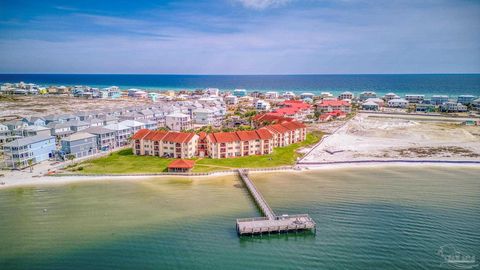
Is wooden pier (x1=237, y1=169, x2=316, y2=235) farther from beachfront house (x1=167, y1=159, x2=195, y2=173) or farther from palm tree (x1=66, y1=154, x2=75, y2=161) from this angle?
palm tree (x1=66, y1=154, x2=75, y2=161)

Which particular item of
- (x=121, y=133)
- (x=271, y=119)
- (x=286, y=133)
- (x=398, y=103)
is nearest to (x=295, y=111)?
(x=271, y=119)

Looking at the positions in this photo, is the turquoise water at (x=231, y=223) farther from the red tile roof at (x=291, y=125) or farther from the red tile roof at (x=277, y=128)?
the red tile roof at (x=291, y=125)

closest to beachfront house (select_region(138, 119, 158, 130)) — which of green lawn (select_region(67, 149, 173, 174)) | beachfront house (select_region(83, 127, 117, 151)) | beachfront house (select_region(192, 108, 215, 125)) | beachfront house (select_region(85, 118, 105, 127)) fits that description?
beachfront house (select_region(85, 118, 105, 127))

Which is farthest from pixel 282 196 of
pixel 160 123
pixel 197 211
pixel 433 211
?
pixel 160 123

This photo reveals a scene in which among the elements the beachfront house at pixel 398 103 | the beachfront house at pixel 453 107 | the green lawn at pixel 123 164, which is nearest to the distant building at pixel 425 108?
the beachfront house at pixel 453 107

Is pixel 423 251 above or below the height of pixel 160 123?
below

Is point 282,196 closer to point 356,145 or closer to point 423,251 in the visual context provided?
point 423,251

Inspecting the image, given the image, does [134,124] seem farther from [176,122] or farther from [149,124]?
[176,122]
